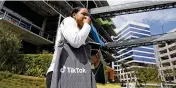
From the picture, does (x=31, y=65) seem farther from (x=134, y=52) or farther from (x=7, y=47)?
(x=134, y=52)

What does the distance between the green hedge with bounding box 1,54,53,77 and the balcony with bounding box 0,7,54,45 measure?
3.75 meters

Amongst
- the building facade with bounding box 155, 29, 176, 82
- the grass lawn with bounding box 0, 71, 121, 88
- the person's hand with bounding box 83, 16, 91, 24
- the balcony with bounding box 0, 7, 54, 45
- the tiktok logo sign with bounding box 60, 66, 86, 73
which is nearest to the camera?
the tiktok logo sign with bounding box 60, 66, 86, 73

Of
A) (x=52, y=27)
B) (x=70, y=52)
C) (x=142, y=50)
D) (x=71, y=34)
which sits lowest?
(x=70, y=52)

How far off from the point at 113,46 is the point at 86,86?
33.9 meters

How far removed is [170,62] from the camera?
85438 mm

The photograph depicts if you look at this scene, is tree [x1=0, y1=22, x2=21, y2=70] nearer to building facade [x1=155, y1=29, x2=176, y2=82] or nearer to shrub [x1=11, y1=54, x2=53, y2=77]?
shrub [x1=11, y1=54, x2=53, y2=77]

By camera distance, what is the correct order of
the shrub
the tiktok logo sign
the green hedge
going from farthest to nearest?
the shrub
the green hedge
the tiktok logo sign

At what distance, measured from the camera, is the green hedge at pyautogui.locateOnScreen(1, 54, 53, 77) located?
14.7 metres

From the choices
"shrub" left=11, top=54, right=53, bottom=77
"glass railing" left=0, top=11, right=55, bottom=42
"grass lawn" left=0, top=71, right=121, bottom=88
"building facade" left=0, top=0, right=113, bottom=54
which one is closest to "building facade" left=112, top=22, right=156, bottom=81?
"building facade" left=0, top=0, right=113, bottom=54

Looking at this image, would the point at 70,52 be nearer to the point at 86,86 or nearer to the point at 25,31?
the point at 86,86

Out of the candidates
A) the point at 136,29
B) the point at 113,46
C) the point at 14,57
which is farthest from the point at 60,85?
the point at 136,29

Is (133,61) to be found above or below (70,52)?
above

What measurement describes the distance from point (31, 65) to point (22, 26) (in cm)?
597

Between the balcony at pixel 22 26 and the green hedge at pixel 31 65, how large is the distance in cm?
375
